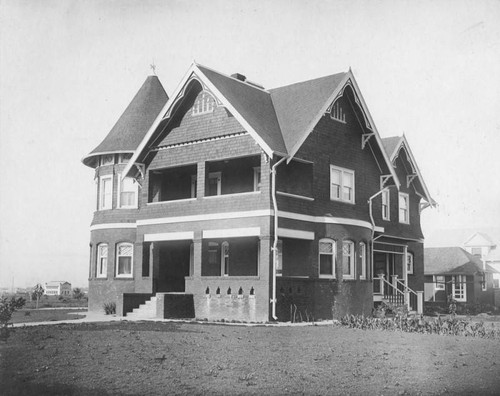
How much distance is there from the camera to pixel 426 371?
1221 cm

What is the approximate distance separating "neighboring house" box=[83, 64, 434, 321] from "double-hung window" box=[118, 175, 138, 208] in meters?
0.05

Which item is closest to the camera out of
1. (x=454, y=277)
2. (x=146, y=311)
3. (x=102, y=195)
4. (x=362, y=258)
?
(x=146, y=311)

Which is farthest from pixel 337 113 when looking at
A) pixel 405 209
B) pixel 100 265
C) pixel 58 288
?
pixel 58 288

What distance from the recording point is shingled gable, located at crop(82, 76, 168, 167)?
3209 centimetres

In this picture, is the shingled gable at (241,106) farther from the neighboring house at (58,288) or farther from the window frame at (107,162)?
the neighboring house at (58,288)

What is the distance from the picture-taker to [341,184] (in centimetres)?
2805

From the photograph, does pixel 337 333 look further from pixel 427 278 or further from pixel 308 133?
pixel 427 278

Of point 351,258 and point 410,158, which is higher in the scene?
point 410,158

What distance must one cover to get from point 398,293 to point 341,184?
30.2ft

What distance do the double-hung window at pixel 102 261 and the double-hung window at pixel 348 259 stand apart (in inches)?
474

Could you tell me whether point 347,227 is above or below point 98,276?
above

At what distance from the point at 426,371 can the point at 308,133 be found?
46.9 feet

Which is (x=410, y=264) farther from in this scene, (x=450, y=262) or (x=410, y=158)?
(x=450, y=262)

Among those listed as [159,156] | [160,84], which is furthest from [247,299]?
[160,84]
